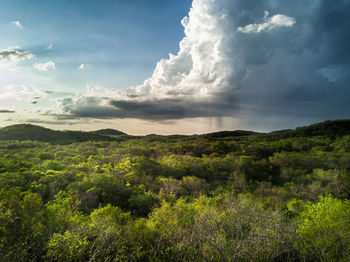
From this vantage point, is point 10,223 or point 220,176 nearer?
point 10,223

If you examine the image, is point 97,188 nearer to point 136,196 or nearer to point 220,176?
point 136,196

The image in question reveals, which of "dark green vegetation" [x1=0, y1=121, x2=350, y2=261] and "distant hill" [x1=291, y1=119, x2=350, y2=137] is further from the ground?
"distant hill" [x1=291, y1=119, x2=350, y2=137]

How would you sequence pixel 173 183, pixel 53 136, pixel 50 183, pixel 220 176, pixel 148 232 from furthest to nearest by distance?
pixel 53 136
pixel 220 176
pixel 173 183
pixel 50 183
pixel 148 232

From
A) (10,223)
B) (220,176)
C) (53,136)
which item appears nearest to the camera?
(10,223)

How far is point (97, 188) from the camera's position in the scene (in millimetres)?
16188

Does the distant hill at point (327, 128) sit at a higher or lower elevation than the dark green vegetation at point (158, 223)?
higher

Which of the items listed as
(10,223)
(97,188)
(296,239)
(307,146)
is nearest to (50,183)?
(97,188)

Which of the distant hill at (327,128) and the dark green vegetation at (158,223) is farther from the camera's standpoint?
the distant hill at (327,128)

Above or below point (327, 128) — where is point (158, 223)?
below

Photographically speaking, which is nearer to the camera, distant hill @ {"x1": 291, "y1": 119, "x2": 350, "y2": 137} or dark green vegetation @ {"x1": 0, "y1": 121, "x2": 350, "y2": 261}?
dark green vegetation @ {"x1": 0, "y1": 121, "x2": 350, "y2": 261}

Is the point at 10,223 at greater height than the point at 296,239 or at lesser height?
greater

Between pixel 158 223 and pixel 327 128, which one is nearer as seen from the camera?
pixel 158 223

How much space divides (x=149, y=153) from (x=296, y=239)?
36491mm

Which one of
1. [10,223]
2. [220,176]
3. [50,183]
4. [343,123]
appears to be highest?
[343,123]
